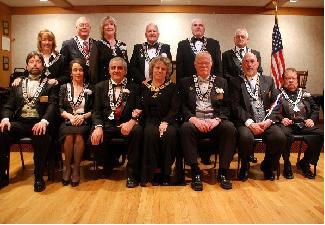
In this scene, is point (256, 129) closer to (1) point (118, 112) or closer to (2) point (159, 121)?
(2) point (159, 121)

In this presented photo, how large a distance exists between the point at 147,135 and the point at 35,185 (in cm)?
116

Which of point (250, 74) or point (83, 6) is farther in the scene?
point (83, 6)

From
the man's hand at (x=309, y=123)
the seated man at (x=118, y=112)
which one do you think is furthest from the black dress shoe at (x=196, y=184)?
the man's hand at (x=309, y=123)

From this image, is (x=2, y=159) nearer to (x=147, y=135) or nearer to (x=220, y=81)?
(x=147, y=135)

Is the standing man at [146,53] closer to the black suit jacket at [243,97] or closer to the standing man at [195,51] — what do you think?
the standing man at [195,51]

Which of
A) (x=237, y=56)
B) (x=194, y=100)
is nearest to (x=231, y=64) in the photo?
(x=237, y=56)

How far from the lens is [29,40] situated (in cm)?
924

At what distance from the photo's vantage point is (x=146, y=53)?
14.4 feet

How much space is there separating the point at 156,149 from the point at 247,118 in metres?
1.04

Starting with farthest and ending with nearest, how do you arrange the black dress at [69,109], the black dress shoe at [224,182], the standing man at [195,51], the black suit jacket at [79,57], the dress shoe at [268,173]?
the standing man at [195,51]
the black suit jacket at [79,57]
the dress shoe at [268,173]
the black dress at [69,109]
the black dress shoe at [224,182]

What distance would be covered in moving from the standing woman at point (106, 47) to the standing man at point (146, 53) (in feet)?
0.76

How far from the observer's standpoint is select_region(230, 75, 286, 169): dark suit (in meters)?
3.77

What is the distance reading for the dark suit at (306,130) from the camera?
403 cm

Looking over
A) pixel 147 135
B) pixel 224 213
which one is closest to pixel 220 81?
pixel 147 135
